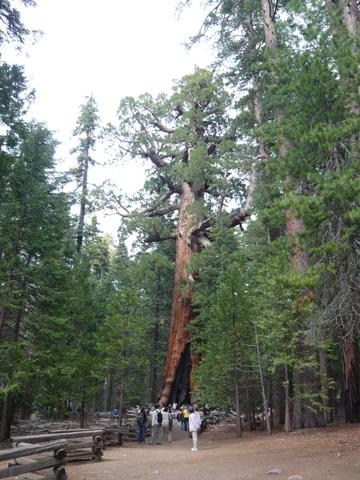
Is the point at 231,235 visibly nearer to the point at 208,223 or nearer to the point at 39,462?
the point at 208,223

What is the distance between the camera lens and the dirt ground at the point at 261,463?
24.0ft

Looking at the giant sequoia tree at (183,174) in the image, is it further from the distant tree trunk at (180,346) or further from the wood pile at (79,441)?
the wood pile at (79,441)

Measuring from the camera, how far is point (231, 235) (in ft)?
73.6

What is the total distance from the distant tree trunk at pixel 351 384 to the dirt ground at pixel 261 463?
62.6 inches

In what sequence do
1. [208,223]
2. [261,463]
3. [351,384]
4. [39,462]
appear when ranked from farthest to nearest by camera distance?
[208,223], [351,384], [261,463], [39,462]

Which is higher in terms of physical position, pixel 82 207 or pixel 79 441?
pixel 82 207

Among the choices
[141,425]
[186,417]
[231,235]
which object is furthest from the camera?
[231,235]

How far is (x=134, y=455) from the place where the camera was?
12641 mm

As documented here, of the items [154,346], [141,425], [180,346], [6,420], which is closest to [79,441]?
[6,420]

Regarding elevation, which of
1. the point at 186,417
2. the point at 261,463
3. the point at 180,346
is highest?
the point at 180,346

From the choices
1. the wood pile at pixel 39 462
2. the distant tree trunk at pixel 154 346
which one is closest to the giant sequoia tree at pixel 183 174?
the distant tree trunk at pixel 154 346

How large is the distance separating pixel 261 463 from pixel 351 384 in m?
6.76

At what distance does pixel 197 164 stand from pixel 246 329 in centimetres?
1032

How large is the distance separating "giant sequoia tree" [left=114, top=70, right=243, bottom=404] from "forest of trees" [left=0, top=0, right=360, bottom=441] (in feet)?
0.33
